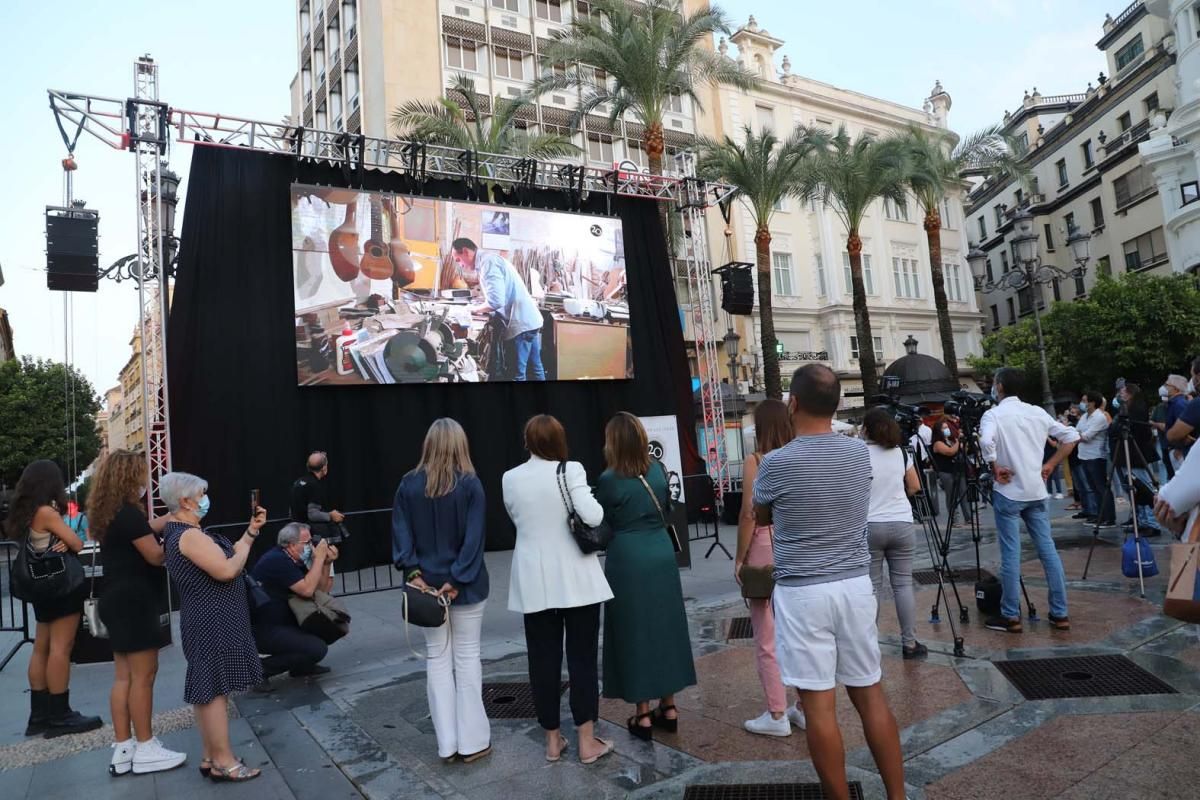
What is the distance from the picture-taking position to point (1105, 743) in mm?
3574

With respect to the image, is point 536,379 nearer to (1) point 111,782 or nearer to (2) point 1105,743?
(1) point 111,782

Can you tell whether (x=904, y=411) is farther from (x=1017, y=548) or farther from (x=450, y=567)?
(x=450, y=567)

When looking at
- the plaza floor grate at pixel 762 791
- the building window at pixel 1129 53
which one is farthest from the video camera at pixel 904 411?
the building window at pixel 1129 53

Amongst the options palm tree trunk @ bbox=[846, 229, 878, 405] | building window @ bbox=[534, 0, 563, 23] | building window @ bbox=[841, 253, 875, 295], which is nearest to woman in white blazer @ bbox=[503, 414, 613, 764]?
palm tree trunk @ bbox=[846, 229, 878, 405]

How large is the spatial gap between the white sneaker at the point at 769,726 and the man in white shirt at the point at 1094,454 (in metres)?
7.75

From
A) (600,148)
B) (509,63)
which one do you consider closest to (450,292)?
(509,63)

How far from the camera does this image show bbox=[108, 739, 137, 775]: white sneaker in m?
4.12

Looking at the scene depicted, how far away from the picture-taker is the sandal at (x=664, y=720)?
13.7 feet

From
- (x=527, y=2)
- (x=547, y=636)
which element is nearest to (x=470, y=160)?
(x=547, y=636)

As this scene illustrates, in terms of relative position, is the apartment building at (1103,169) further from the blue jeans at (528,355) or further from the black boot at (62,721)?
the black boot at (62,721)

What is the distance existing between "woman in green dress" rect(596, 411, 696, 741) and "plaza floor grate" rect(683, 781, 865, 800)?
626mm

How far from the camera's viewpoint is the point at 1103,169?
37625mm

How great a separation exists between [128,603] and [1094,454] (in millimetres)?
11321

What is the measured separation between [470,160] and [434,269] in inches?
83.7
